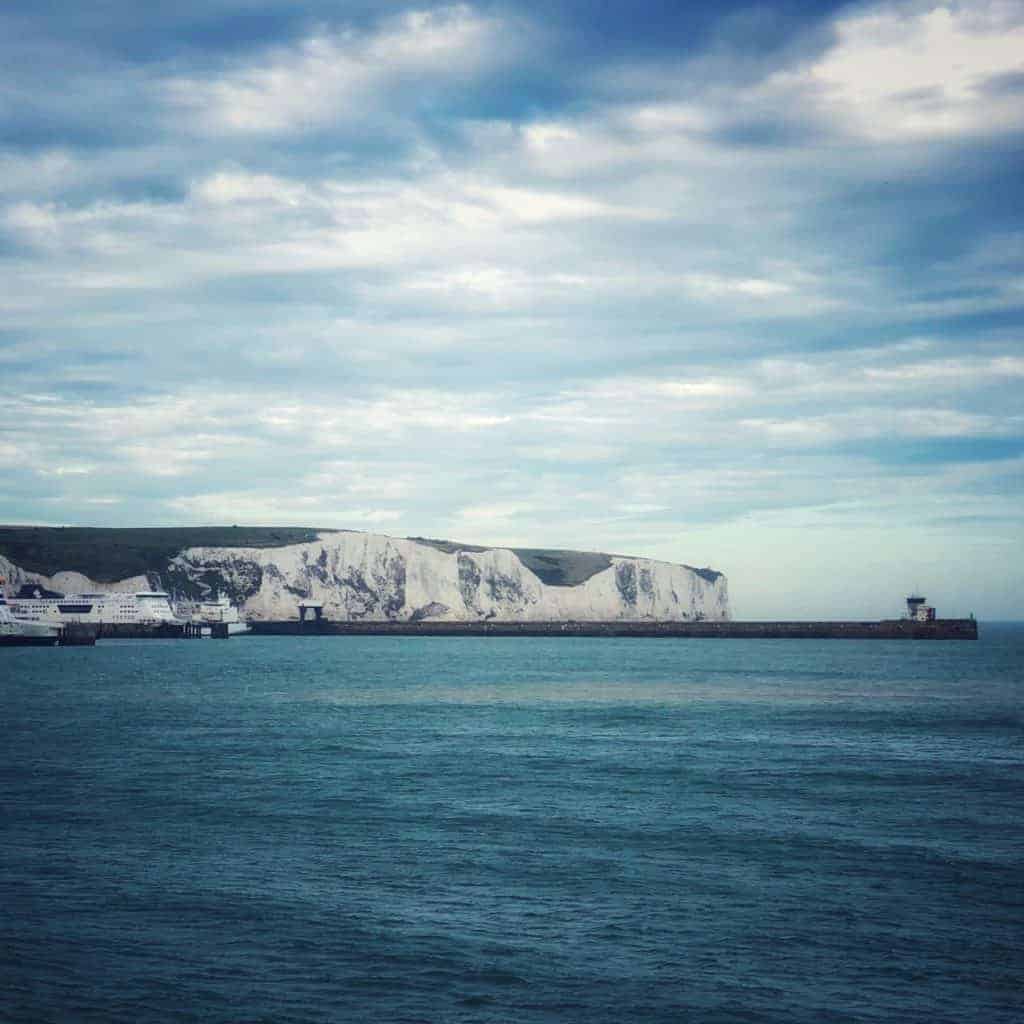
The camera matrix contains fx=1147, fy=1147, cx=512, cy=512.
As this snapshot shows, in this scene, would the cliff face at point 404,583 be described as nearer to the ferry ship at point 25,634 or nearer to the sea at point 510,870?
the ferry ship at point 25,634

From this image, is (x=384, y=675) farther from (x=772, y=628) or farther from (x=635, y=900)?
(x=772, y=628)

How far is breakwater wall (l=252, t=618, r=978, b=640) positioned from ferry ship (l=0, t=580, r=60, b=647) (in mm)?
39197

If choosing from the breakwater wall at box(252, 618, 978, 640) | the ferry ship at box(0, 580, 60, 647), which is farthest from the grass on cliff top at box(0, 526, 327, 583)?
the ferry ship at box(0, 580, 60, 647)

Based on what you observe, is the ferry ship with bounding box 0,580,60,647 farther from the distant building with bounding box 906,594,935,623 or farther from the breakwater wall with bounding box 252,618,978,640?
the distant building with bounding box 906,594,935,623

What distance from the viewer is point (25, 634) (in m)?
108

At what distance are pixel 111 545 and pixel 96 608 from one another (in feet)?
93.6

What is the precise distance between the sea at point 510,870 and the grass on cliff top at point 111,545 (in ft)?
368

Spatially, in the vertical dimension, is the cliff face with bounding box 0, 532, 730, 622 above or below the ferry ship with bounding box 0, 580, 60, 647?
above

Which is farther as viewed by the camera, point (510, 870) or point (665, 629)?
point (665, 629)

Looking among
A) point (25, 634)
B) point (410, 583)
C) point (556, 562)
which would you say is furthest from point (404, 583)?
point (25, 634)

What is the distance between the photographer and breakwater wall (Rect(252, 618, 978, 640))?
136 metres

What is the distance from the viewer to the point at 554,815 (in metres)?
22.3

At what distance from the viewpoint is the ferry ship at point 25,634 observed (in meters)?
107

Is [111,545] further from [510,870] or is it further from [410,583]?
[510,870]
